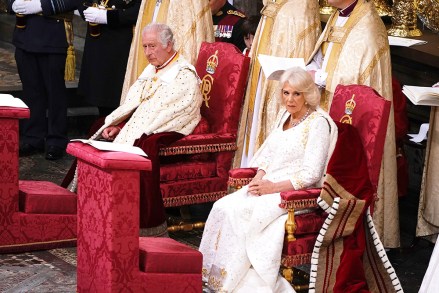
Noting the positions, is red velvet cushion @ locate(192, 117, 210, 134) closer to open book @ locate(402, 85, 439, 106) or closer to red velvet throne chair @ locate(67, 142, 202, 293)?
open book @ locate(402, 85, 439, 106)

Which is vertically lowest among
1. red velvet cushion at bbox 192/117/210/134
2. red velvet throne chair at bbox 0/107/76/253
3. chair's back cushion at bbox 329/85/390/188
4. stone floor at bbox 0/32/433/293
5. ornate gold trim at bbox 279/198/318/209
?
stone floor at bbox 0/32/433/293

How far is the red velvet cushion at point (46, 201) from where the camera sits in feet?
24.3

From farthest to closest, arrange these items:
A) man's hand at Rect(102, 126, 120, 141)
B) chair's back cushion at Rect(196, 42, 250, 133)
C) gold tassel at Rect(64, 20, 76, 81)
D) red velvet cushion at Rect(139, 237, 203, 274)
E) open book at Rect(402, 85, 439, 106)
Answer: gold tassel at Rect(64, 20, 76, 81), man's hand at Rect(102, 126, 120, 141), chair's back cushion at Rect(196, 42, 250, 133), open book at Rect(402, 85, 439, 106), red velvet cushion at Rect(139, 237, 203, 274)

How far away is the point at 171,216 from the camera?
8.30m

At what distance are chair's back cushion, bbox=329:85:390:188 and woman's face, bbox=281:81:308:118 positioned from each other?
29cm

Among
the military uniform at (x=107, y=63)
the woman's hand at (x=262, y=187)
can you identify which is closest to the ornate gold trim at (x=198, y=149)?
the woman's hand at (x=262, y=187)

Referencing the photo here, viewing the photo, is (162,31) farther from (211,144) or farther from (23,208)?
(23,208)

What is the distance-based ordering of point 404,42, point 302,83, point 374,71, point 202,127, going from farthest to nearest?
point 404,42, point 202,127, point 374,71, point 302,83

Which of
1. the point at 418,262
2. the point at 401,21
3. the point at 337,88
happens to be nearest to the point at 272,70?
the point at 337,88

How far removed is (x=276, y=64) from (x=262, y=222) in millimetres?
1305

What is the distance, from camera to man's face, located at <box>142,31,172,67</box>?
7754mm

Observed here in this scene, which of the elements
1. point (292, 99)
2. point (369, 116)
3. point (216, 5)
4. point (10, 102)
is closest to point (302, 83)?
point (292, 99)

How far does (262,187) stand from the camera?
6656mm

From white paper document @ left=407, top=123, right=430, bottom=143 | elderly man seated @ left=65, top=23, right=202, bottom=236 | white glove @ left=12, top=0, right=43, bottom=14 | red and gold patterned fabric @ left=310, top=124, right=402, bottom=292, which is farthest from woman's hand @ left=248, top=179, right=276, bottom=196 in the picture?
white glove @ left=12, top=0, right=43, bottom=14
